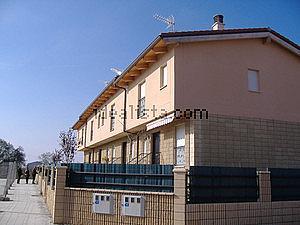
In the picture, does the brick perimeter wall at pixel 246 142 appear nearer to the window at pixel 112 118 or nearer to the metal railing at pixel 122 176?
the metal railing at pixel 122 176

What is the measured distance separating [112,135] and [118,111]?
2.15 metres

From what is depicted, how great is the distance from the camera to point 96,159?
3181 centimetres

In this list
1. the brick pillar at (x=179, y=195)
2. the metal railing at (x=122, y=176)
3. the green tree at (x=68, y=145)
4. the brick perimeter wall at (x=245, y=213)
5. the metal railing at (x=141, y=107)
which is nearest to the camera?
the brick pillar at (x=179, y=195)

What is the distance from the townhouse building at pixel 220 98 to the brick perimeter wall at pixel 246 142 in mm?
39

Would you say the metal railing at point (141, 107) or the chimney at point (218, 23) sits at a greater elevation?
the chimney at point (218, 23)

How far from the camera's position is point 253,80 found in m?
15.0

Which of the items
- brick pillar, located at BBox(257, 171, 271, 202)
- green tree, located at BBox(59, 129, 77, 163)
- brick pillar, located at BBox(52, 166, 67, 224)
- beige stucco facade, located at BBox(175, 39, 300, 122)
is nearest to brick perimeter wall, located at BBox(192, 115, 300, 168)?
beige stucco facade, located at BBox(175, 39, 300, 122)

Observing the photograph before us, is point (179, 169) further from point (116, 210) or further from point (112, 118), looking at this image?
point (112, 118)

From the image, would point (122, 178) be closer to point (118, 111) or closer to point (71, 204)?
point (71, 204)

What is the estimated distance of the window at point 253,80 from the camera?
14.9 meters

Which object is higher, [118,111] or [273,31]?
[273,31]

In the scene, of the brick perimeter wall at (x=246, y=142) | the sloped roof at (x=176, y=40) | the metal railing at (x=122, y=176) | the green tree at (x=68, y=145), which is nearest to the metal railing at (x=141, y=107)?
the sloped roof at (x=176, y=40)

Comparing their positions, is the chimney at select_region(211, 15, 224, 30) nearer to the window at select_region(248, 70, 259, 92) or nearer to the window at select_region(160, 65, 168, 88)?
→ the window at select_region(248, 70, 259, 92)

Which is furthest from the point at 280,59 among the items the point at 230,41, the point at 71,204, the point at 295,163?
the point at 71,204
